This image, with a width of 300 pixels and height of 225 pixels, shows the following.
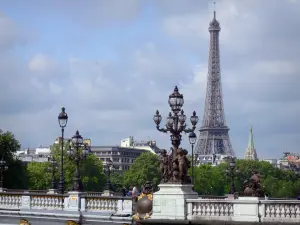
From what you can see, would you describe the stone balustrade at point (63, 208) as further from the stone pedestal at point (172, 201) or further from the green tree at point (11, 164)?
the green tree at point (11, 164)

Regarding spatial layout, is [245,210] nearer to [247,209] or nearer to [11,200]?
[247,209]

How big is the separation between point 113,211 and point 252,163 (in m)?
117

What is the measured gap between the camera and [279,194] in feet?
403

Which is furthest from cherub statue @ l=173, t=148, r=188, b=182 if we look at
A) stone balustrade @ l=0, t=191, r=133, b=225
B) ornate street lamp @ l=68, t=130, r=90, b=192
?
ornate street lamp @ l=68, t=130, r=90, b=192

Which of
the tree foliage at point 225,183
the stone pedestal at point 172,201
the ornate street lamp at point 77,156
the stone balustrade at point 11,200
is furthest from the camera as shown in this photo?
the tree foliage at point 225,183

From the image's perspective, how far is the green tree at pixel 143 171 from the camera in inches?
5098

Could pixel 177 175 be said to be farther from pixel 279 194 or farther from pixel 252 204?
pixel 279 194

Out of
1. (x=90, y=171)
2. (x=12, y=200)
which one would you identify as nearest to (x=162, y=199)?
(x=12, y=200)

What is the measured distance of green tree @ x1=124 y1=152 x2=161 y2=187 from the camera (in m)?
130

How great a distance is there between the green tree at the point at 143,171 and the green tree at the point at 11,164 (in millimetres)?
43308

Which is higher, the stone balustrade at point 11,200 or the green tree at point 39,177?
the green tree at point 39,177

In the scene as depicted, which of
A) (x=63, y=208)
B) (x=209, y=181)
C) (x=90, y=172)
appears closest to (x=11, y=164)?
(x=90, y=172)

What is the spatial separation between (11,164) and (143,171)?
4878cm

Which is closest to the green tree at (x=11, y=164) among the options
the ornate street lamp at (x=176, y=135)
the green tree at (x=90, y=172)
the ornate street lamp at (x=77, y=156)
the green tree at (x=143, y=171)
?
the green tree at (x=90, y=172)
